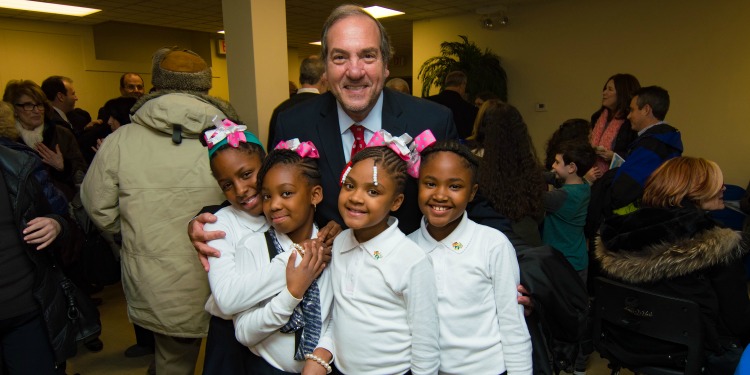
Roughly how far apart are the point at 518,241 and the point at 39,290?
6.49ft

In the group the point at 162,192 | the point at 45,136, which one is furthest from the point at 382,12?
the point at 162,192

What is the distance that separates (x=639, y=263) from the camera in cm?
207

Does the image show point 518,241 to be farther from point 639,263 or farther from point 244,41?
point 244,41

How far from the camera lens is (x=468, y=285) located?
1.42m

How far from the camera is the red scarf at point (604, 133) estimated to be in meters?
3.74

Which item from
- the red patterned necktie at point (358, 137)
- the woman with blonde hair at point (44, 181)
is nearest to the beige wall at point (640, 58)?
the red patterned necktie at point (358, 137)

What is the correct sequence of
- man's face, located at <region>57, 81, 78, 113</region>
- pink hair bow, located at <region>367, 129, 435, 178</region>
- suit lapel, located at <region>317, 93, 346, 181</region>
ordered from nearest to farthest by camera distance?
pink hair bow, located at <region>367, 129, 435, 178</region> < suit lapel, located at <region>317, 93, 346, 181</region> < man's face, located at <region>57, 81, 78, 113</region>

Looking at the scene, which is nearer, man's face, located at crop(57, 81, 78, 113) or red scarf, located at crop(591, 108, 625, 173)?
red scarf, located at crop(591, 108, 625, 173)

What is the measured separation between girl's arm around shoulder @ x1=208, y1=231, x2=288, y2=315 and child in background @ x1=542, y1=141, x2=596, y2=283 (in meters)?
1.99

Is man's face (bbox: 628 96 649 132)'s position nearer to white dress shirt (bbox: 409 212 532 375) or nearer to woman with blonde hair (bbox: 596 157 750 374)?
woman with blonde hair (bbox: 596 157 750 374)

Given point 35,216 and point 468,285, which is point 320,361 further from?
point 35,216

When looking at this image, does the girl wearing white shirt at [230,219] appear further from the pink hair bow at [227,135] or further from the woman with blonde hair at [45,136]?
the woman with blonde hair at [45,136]

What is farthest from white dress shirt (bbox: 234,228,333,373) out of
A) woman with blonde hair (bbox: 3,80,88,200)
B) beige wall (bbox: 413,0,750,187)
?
beige wall (bbox: 413,0,750,187)

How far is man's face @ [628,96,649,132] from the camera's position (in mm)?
3488
